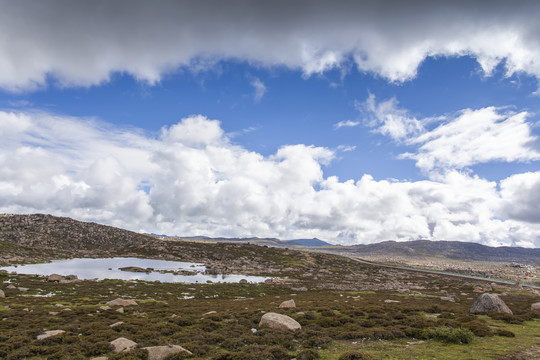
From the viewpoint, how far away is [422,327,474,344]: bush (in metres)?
19.6

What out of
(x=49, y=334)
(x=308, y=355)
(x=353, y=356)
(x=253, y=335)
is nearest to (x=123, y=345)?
(x=49, y=334)

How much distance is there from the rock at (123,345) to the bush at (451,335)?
2192cm

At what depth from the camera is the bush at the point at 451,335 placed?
19617 millimetres

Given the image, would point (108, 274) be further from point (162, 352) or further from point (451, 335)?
point (451, 335)

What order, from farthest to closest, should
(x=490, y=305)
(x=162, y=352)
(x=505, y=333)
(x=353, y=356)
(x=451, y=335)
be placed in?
(x=490, y=305), (x=505, y=333), (x=451, y=335), (x=162, y=352), (x=353, y=356)

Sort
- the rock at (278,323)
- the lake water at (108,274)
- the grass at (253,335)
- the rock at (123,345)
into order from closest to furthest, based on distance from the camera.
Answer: the grass at (253,335), the rock at (123,345), the rock at (278,323), the lake water at (108,274)

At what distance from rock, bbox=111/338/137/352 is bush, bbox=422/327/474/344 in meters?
21.9

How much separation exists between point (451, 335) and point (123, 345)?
Answer: 2372 cm

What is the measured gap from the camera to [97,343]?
63.7ft

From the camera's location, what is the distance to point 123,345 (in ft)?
63.6

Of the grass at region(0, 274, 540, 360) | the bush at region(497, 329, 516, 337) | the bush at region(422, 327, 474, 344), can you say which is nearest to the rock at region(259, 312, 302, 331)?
the grass at region(0, 274, 540, 360)

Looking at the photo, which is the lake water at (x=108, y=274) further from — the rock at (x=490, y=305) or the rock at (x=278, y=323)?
the rock at (x=490, y=305)

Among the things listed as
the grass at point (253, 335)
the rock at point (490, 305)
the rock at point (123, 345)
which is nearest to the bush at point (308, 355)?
the grass at point (253, 335)

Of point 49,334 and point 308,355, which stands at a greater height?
point 308,355
